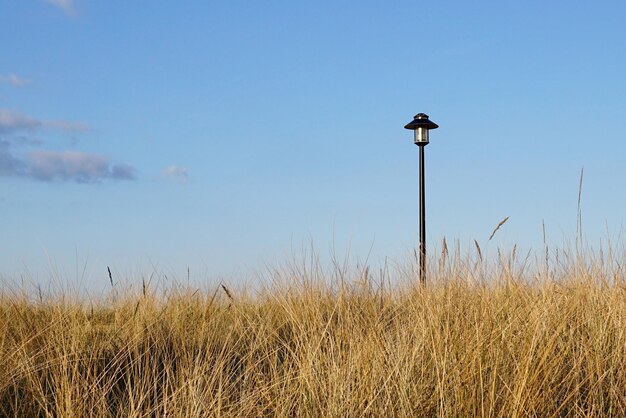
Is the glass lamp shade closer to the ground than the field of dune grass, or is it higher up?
higher up

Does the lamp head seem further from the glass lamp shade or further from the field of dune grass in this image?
the field of dune grass

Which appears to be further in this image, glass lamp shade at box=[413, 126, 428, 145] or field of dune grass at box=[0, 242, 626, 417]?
glass lamp shade at box=[413, 126, 428, 145]

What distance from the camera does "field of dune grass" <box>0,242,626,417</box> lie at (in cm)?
275

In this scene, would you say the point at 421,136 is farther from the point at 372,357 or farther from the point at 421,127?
the point at 372,357

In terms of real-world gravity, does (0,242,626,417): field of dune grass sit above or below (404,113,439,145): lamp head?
below

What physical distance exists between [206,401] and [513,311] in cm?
174

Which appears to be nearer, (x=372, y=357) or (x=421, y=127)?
(x=372, y=357)

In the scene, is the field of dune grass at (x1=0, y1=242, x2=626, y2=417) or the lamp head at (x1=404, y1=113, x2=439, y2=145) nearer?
the field of dune grass at (x1=0, y1=242, x2=626, y2=417)

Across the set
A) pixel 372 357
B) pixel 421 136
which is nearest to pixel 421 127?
pixel 421 136

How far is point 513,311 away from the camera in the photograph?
374cm

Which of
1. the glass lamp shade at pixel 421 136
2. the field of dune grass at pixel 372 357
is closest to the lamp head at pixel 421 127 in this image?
the glass lamp shade at pixel 421 136

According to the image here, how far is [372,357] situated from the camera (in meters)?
3.18

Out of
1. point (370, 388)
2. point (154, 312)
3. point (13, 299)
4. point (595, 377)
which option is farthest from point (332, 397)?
point (13, 299)

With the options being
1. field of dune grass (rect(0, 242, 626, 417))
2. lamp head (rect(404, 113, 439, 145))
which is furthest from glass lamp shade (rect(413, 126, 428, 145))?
field of dune grass (rect(0, 242, 626, 417))
